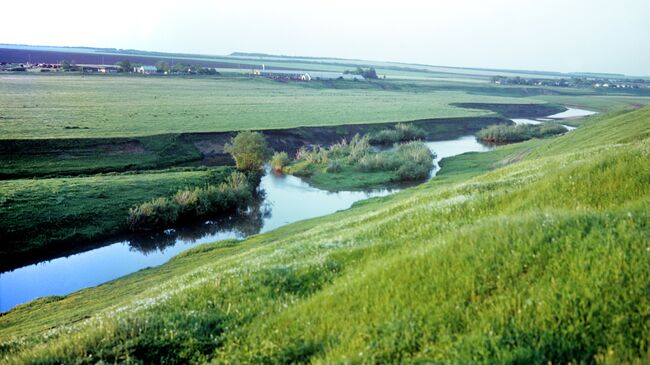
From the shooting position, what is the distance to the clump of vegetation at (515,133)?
312ft

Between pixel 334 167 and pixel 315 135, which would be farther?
pixel 315 135

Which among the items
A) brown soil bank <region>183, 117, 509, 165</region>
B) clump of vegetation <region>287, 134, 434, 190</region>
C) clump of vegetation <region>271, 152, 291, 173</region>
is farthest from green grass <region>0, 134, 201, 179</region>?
clump of vegetation <region>287, 134, 434, 190</region>

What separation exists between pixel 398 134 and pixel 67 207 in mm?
66345

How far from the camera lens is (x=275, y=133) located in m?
85.1

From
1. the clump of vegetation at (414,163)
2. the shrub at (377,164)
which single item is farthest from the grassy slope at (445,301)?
the shrub at (377,164)

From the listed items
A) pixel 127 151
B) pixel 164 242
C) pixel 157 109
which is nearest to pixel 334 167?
pixel 127 151

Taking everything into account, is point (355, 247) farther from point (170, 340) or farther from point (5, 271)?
point (5, 271)

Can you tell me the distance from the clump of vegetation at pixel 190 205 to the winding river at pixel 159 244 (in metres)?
1.53

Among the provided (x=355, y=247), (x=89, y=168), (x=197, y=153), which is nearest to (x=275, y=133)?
(x=197, y=153)

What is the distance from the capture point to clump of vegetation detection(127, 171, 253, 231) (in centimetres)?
4281

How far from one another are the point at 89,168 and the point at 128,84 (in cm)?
10372

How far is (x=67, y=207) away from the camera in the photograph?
137ft

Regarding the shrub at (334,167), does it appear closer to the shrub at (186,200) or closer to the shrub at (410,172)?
the shrub at (410,172)

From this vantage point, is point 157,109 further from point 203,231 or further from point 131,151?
point 203,231
